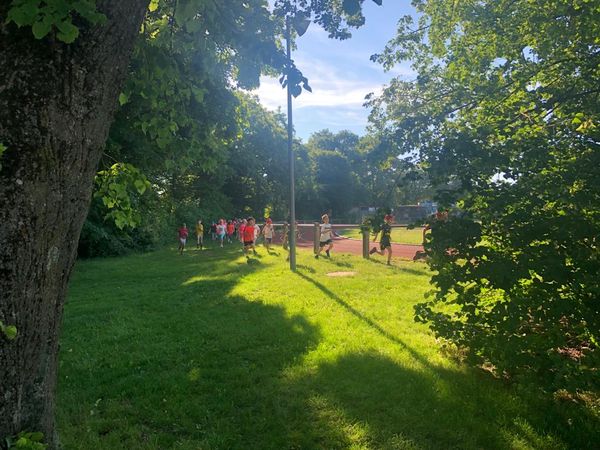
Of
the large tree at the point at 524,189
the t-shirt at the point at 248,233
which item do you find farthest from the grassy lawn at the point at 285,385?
the t-shirt at the point at 248,233

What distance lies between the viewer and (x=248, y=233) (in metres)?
17.2

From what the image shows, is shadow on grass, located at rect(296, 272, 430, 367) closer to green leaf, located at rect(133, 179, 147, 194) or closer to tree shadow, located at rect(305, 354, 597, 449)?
tree shadow, located at rect(305, 354, 597, 449)

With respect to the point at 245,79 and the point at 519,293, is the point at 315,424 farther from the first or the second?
the point at 245,79

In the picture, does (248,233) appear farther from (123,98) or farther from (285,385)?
(123,98)

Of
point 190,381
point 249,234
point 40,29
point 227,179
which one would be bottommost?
point 190,381

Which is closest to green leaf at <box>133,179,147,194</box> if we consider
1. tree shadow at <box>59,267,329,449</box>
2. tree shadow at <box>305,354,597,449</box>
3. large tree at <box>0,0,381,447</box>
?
tree shadow at <box>59,267,329,449</box>

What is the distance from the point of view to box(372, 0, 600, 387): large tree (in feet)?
12.3

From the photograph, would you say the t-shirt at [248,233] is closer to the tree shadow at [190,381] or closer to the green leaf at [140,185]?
the tree shadow at [190,381]

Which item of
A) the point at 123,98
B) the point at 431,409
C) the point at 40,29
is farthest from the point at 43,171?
the point at 431,409

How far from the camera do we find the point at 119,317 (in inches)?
320

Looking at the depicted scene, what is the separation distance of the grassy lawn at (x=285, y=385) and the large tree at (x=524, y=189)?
487mm

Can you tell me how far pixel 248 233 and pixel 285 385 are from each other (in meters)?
12.6

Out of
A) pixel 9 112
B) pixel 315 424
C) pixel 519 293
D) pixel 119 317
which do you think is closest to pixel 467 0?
pixel 519 293

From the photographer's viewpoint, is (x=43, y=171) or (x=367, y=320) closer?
(x=43, y=171)
